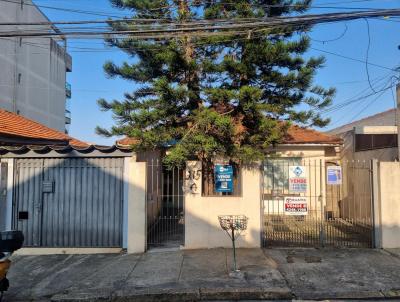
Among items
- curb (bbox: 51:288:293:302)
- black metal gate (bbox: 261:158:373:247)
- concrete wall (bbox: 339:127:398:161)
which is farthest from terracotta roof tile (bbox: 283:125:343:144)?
curb (bbox: 51:288:293:302)

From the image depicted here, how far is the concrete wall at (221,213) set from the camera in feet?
27.3

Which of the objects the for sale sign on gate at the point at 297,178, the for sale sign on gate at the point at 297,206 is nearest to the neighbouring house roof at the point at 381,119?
the for sale sign on gate at the point at 297,178

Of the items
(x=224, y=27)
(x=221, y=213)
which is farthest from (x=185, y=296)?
(x=224, y=27)

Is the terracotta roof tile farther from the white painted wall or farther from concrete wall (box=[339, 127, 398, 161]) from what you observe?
the white painted wall

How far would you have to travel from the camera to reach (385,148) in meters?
11.1

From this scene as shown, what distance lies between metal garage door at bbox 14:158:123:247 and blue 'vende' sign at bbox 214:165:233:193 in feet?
7.51

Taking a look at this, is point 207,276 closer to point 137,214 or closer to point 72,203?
point 137,214

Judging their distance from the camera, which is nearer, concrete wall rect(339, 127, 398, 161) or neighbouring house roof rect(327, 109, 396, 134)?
concrete wall rect(339, 127, 398, 161)

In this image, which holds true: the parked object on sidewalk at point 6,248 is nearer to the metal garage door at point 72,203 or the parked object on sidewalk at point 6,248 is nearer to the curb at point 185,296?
the curb at point 185,296

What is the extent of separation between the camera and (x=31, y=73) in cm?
2991

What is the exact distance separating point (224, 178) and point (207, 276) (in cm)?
252

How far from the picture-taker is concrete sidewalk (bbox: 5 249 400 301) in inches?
226

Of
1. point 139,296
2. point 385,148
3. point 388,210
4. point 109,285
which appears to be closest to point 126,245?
point 109,285

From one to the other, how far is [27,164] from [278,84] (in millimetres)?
6285
